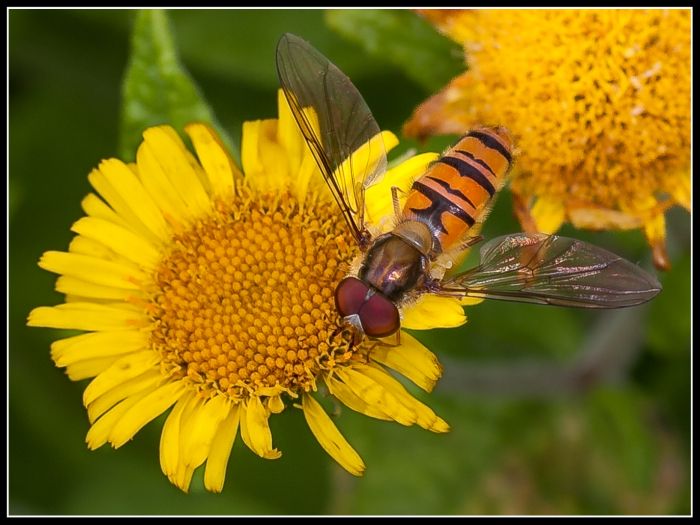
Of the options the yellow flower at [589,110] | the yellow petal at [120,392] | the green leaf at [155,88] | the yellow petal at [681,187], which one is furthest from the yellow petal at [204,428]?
the yellow petal at [681,187]

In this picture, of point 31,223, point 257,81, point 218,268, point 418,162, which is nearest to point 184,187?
point 218,268

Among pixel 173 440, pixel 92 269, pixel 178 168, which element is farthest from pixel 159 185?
pixel 173 440

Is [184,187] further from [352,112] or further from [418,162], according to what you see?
[418,162]

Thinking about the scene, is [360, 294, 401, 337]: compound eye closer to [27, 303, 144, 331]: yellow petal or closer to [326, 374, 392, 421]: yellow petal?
[326, 374, 392, 421]: yellow petal

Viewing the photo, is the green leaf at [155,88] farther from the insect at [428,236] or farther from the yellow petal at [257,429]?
the yellow petal at [257,429]

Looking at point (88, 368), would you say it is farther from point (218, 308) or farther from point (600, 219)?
point (600, 219)

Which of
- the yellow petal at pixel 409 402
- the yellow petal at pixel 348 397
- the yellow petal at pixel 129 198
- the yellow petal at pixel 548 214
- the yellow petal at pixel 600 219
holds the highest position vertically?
the yellow petal at pixel 600 219
